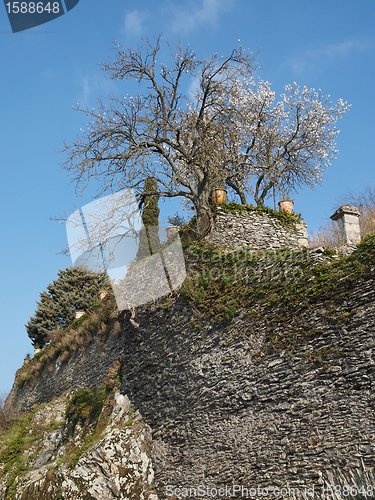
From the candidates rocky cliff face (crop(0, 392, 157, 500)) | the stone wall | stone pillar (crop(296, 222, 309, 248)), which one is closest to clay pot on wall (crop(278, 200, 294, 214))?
stone pillar (crop(296, 222, 309, 248))

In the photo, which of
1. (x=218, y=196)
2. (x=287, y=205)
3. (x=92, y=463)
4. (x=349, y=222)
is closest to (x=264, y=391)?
(x=92, y=463)

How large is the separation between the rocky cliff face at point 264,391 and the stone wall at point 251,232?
247 centimetres

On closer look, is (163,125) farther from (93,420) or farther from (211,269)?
(93,420)

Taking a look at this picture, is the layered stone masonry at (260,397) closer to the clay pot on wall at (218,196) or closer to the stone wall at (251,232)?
the stone wall at (251,232)

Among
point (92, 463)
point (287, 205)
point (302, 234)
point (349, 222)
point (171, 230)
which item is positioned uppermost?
point (287, 205)

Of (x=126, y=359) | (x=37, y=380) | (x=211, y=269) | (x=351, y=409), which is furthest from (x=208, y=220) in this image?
(x=37, y=380)

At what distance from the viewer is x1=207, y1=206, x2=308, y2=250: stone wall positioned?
12.0 m

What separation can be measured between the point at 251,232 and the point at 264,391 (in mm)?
5601

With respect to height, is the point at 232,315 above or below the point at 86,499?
above

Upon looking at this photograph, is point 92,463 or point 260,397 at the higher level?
point 260,397

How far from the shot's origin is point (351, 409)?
6.29 meters

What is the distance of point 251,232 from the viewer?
12281mm

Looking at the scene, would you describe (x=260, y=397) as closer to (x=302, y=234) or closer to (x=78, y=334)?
(x=302, y=234)

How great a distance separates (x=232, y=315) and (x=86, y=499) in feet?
16.6
